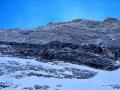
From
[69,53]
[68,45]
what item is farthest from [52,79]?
[68,45]

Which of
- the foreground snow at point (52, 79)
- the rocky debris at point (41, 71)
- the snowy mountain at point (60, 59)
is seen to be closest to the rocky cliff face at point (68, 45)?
the snowy mountain at point (60, 59)

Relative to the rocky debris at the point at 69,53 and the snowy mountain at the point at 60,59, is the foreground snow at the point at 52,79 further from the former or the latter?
the rocky debris at the point at 69,53

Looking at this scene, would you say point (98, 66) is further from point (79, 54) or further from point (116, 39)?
point (116, 39)

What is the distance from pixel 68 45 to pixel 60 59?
11.4 ft

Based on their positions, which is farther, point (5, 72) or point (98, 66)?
point (98, 66)

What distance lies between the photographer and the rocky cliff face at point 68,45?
30.9 meters

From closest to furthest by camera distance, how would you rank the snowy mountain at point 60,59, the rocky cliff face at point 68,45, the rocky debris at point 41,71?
the snowy mountain at point 60,59 < the rocky debris at point 41,71 < the rocky cliff face at point 68,45

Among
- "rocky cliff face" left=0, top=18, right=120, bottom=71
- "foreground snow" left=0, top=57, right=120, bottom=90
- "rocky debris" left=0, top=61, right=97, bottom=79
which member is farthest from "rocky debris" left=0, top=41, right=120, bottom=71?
"rocky debris" left=0, top=61, right=97, bottom=79

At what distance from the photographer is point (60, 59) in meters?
30.8

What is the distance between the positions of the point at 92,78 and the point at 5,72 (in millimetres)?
7130

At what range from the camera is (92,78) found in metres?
26.5

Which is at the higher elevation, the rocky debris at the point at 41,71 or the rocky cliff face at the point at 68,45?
the rocky cliff face at the point at 68,45

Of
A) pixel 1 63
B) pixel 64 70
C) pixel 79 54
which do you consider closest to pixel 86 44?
pixel 79 54

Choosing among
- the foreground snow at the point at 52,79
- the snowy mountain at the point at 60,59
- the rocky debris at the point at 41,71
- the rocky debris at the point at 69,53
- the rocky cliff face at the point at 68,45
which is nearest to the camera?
the foreground snow at the point at 52,79
